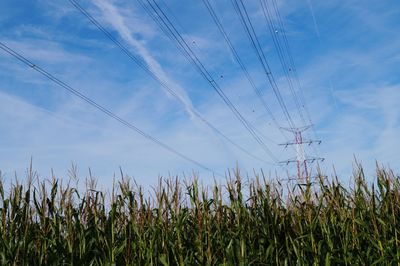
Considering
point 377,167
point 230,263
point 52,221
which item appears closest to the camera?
point 230,263

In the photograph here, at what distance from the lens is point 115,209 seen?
621 centimetres

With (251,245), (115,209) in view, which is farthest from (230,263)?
(115,209)

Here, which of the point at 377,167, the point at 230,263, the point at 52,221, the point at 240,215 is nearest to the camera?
the point at 230,263

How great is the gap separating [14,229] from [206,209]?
2571 mm

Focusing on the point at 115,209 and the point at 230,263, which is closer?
the point at 230,263

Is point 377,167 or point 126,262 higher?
point 377,167

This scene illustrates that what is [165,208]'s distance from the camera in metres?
6.29

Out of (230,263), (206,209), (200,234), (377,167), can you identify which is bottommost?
(230,263)

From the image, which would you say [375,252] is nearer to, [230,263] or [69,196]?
[230,263]

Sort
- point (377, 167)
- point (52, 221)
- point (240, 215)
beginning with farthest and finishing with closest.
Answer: point (377, 167)
point (240, 215)
point (52, 221)

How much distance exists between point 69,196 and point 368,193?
4.31 metres

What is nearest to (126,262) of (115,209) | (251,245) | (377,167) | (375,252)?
(115,209)

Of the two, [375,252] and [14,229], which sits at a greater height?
[14,229]

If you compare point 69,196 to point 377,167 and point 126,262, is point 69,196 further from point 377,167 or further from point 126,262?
point 377,167
